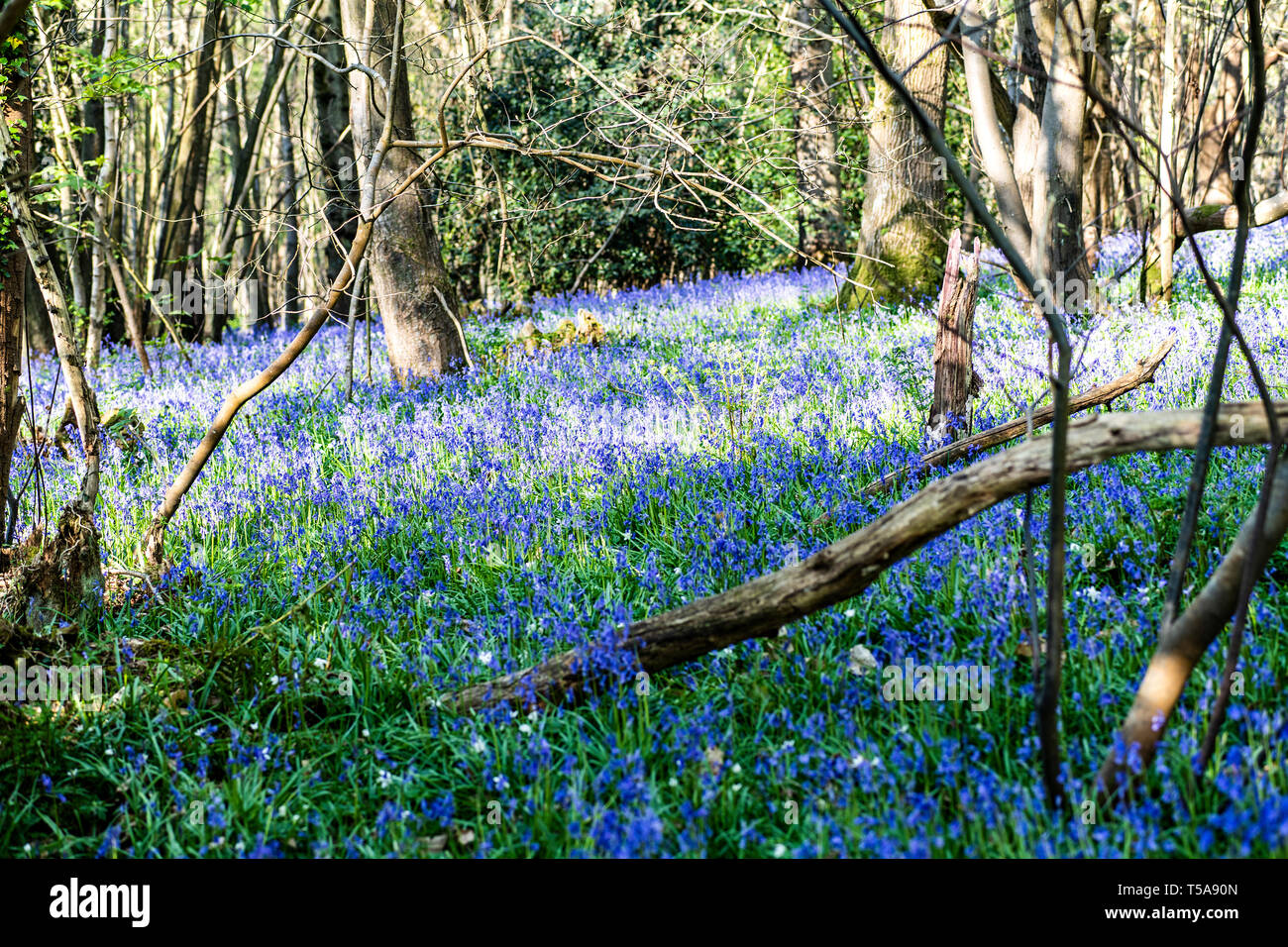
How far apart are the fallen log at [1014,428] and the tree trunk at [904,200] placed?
4959mm

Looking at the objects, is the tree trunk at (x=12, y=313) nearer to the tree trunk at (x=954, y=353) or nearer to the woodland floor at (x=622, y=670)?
the woodland floor at (x=622, y=670)

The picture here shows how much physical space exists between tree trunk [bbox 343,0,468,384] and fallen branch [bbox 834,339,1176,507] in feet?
15.4

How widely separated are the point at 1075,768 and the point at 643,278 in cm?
1613

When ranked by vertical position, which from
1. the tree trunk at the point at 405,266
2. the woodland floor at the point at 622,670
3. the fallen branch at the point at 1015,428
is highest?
the tree trunk at the point at 405,266

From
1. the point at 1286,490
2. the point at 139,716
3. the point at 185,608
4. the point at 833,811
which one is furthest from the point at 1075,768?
the point at 185,608

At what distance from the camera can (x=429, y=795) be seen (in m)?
3.08

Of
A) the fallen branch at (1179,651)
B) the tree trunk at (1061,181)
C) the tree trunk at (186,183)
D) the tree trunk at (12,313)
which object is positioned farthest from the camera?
the tree trunk at (186,183)

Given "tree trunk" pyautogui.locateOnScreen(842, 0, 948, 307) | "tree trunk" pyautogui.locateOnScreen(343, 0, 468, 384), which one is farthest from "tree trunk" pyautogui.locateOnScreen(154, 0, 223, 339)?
"tree trunk" pyautogui.locateOnScreen(842, 0, 948, 307)

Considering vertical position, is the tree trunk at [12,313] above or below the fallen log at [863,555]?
above

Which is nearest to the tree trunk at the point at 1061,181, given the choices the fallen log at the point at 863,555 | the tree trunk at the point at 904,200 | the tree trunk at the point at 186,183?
the tree trunk at the point at 904,200

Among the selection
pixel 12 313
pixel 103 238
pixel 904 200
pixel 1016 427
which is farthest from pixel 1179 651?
pixel 103 238

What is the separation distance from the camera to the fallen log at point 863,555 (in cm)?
263

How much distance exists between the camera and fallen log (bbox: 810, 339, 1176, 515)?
15.6 ft

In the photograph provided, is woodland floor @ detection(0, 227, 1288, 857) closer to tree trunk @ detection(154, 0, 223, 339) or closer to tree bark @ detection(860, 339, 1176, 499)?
tree bark @ detection(860, 339, 1176, 499)
